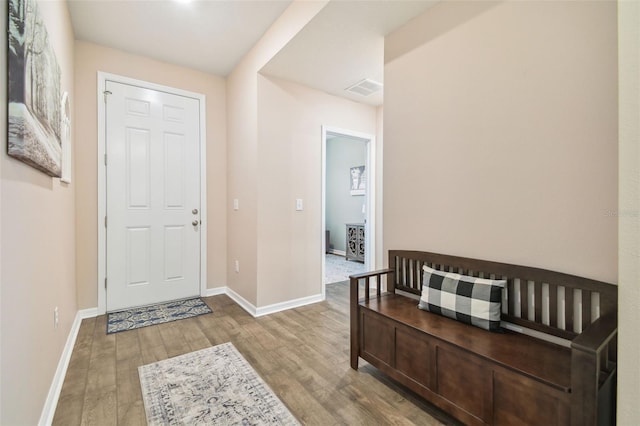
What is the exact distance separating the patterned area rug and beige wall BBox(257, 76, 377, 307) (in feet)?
3.21

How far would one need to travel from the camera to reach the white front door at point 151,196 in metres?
3.10

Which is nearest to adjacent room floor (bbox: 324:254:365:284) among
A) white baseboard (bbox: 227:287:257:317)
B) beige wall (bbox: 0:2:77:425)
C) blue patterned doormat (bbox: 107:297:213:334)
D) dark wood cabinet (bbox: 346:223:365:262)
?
dark wood cabinet (bbox: 346:223:365:262)

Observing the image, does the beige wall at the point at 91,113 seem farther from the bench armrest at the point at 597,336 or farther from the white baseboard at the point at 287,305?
the bench armrest at the point at 597,336

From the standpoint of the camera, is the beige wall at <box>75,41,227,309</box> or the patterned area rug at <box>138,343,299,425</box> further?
the beige wall at <box>75,41,227,309</box>

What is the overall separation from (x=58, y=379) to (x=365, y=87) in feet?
11.8

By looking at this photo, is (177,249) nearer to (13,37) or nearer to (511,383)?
(13,37)

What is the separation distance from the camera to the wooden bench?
1.09 meters

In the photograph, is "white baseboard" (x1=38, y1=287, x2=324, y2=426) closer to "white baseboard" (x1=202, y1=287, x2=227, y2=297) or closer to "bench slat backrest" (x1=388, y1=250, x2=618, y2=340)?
"white baseboard" (x1=202, y1=287, x2=227, y2=297)

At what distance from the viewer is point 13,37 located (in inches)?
43.6

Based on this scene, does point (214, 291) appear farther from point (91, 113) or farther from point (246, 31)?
point (246, 31)

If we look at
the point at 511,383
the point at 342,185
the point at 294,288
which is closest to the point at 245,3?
the point at 294,288

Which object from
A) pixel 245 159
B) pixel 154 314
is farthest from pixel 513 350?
pixel 154 314

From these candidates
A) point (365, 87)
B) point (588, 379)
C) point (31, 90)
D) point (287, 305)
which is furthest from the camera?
point (365, 87)

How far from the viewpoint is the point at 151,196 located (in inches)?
129
